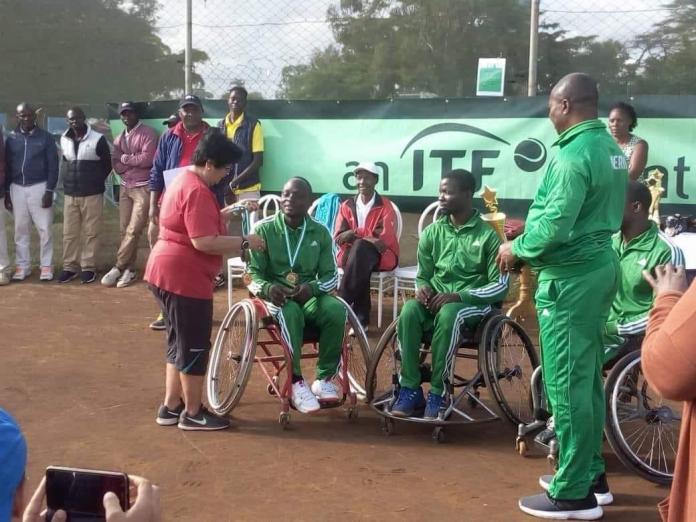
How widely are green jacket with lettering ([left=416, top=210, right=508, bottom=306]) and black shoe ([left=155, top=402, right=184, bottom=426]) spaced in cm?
160

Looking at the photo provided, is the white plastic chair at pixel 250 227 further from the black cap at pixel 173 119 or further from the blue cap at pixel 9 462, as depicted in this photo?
the blue cap at pixel 9 462

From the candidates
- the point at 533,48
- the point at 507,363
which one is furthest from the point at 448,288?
the point at 533,48

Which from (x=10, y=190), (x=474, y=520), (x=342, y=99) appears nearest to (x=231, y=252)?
(x=474, y=520)

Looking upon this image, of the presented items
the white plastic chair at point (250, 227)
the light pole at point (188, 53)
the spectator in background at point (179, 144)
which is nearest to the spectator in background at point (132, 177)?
the light pole at point (188, 53)

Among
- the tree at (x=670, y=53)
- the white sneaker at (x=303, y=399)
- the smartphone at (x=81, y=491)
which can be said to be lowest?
the white sneaker at (x=303, y=399)

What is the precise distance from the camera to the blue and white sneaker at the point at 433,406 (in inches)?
189

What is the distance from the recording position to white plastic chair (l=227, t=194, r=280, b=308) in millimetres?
7621

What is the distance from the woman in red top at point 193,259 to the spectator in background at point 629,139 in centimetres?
315

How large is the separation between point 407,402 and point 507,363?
111 centimetres

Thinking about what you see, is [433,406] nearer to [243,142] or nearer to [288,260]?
[288,260]

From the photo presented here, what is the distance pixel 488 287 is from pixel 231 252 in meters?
1.45

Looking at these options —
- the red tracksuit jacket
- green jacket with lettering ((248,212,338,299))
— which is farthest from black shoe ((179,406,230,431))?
the red tracksuit jacket

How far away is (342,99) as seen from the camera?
28.1 feet

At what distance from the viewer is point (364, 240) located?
7.03 meters
